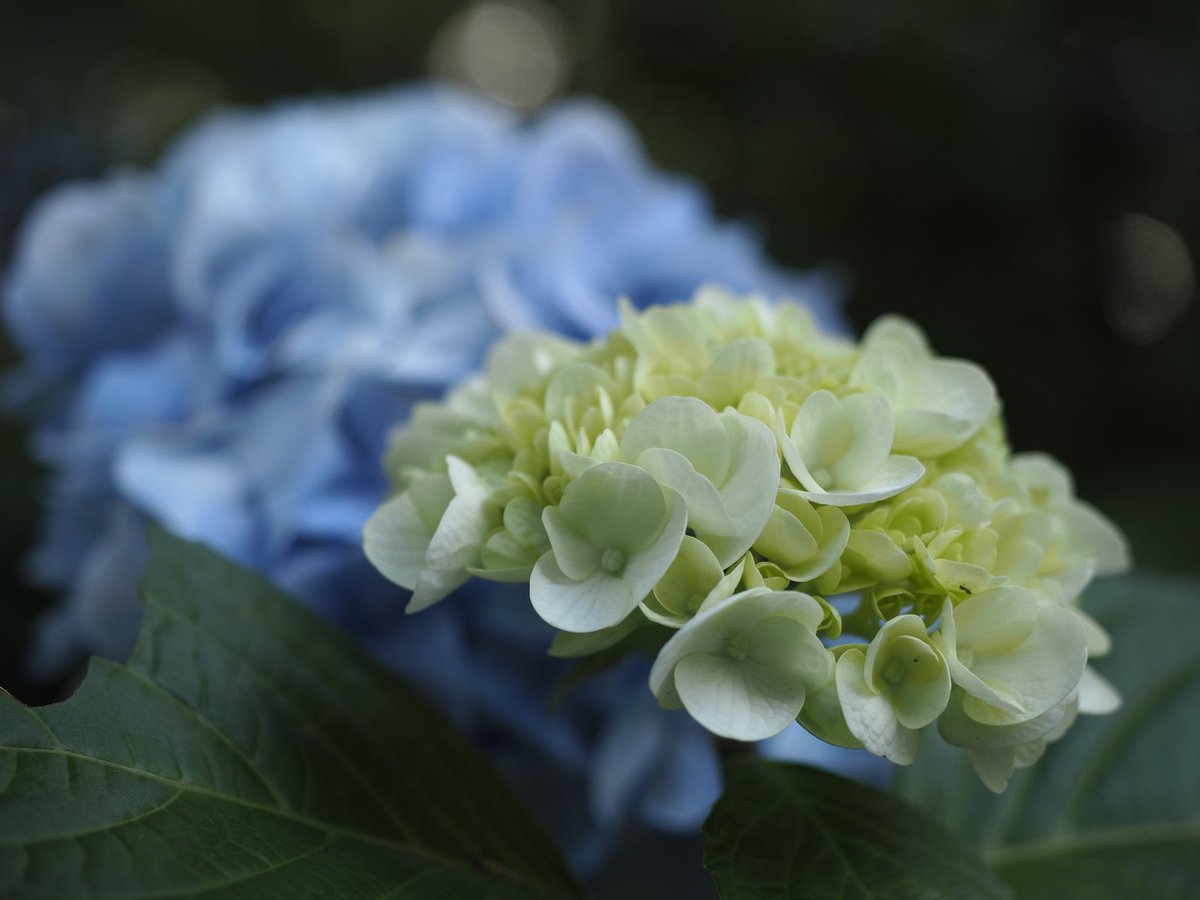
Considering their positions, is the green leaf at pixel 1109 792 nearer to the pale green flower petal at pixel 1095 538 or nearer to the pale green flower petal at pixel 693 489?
the pale green flower petal at pixel 1095 538

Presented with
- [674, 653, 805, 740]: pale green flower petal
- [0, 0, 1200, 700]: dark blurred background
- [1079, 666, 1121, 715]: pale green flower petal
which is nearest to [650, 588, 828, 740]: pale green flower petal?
[674, 653, 805, 740]: pale green flower petal

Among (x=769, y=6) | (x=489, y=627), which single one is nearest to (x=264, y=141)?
(x=489, y=627)

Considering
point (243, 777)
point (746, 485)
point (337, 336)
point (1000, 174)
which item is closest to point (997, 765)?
point (746, 485)

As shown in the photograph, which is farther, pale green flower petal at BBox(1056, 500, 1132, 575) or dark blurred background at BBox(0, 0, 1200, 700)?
dark blurred background at BBox(0, 0, 1200, 700)

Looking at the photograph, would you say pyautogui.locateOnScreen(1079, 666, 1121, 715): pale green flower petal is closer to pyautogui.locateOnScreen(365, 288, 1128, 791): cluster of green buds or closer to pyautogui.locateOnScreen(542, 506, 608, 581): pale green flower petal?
pyautogui.locateOnScreen(365, 288, 1128, 791): cluster of green buds

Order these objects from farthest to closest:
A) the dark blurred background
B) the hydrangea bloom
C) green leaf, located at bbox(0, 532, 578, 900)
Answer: the dark blurred background
the hydrangea bloom
green leaf, located at bbox(0, 532, 578, 900)

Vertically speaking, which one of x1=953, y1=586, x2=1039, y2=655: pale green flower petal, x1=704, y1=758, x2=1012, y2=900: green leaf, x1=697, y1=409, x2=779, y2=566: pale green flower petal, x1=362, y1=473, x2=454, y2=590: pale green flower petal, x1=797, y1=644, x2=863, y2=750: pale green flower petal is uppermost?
x1=697, y1=409, x2=779, y2=566: pale green flower petal
